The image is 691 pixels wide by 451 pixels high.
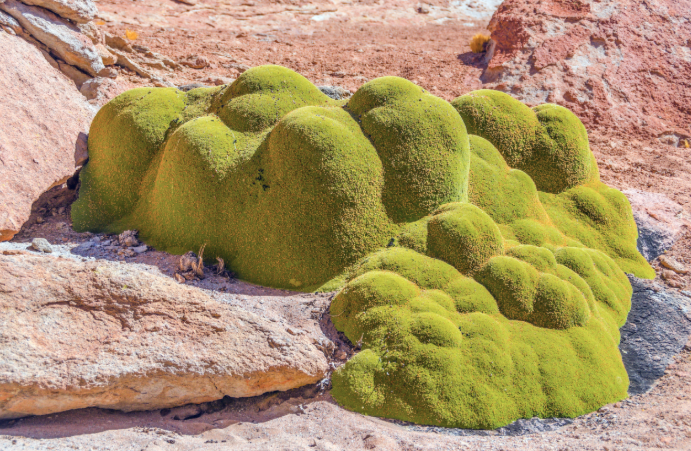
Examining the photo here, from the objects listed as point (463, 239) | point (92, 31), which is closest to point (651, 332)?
point (463, 239)

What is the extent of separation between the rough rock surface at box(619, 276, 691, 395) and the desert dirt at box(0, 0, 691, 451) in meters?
0.14

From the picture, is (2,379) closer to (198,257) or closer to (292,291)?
(198,257)

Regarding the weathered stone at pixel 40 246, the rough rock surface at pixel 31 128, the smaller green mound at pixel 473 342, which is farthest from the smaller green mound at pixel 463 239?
the rough rock surface at pixel 31 128

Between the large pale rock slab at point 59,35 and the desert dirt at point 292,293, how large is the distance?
591 millimetres

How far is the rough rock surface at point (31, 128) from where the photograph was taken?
604cm

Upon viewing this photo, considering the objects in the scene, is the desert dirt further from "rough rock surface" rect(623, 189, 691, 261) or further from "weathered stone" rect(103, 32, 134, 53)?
"weathered stone" rect(103, 32, 134, 53)

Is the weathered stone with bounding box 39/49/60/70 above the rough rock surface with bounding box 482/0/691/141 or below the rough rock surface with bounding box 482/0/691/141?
below

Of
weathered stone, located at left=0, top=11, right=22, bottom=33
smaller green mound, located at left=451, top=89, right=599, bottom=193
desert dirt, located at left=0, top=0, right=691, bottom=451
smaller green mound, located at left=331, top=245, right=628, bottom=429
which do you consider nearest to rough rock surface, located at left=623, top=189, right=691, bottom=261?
desert dirt, located at left=0, top=0, right=691, bottom=451

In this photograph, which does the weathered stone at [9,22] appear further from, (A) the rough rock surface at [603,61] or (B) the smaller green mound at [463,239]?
(A) the rough rock surface at [603,61]

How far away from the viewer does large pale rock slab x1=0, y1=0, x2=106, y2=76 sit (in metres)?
7.71

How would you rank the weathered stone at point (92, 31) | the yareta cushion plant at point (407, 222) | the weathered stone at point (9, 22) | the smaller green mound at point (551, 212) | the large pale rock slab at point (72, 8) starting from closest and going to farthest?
1. the yareta cushion plant at point (407, 222)
2. the smaller green mound at point (551, 212)
3. the weathered stone at point (9, 22)
4. the large pale rock slab at point (72, 8)
5. the weathered stone at point (92, 31)

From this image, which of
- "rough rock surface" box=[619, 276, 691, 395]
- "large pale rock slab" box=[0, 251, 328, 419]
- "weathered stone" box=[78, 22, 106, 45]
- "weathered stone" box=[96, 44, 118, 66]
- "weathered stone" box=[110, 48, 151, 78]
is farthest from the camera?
"weathered stone" box=[110, 48, 151, 78]

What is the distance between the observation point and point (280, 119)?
6188mm

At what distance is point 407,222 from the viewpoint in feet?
19.2
